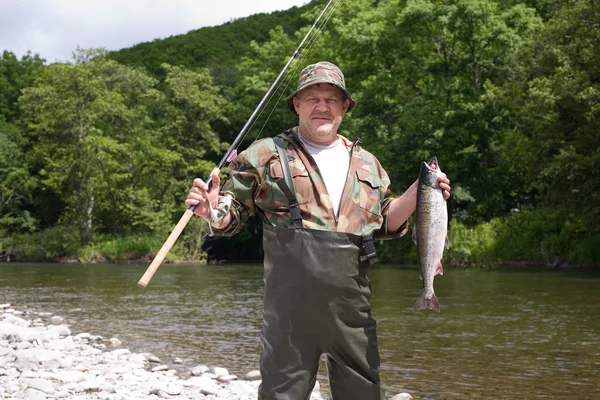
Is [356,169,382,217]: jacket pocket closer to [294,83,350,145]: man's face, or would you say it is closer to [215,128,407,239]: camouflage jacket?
[215,128,407,239]: camouflage jacket

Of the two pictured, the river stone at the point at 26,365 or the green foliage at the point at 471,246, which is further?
the green foliage at the point at 471,246

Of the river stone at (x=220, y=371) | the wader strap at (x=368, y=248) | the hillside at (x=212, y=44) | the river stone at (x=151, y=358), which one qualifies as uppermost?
the hillside at (x=212, y=44)

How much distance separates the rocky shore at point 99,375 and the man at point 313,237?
3313 mm

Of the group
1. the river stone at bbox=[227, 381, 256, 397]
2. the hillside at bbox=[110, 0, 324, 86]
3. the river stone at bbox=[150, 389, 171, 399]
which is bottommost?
the river stone at bbox=[227, 381, 256, 397]

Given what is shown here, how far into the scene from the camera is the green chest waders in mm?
3551

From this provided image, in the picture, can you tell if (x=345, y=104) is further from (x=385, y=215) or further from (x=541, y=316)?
(x=541, y=316)

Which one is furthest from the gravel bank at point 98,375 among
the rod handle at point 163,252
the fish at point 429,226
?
the fish at point 429,226

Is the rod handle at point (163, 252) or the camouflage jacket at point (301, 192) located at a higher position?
the camouflage jacket at point (301, 192)

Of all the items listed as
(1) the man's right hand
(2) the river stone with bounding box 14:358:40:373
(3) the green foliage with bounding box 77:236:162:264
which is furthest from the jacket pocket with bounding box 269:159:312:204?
(3) the green foliage with bounding box 77:236:162:264

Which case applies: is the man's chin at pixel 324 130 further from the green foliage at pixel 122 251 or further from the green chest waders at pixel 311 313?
the green foliage at pixel 122 251

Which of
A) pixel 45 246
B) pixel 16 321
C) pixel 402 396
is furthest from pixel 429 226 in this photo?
pixel 45 246

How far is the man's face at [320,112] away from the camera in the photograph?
377 centimetres

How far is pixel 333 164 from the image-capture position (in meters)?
3.79

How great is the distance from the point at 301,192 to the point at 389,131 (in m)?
34.7
